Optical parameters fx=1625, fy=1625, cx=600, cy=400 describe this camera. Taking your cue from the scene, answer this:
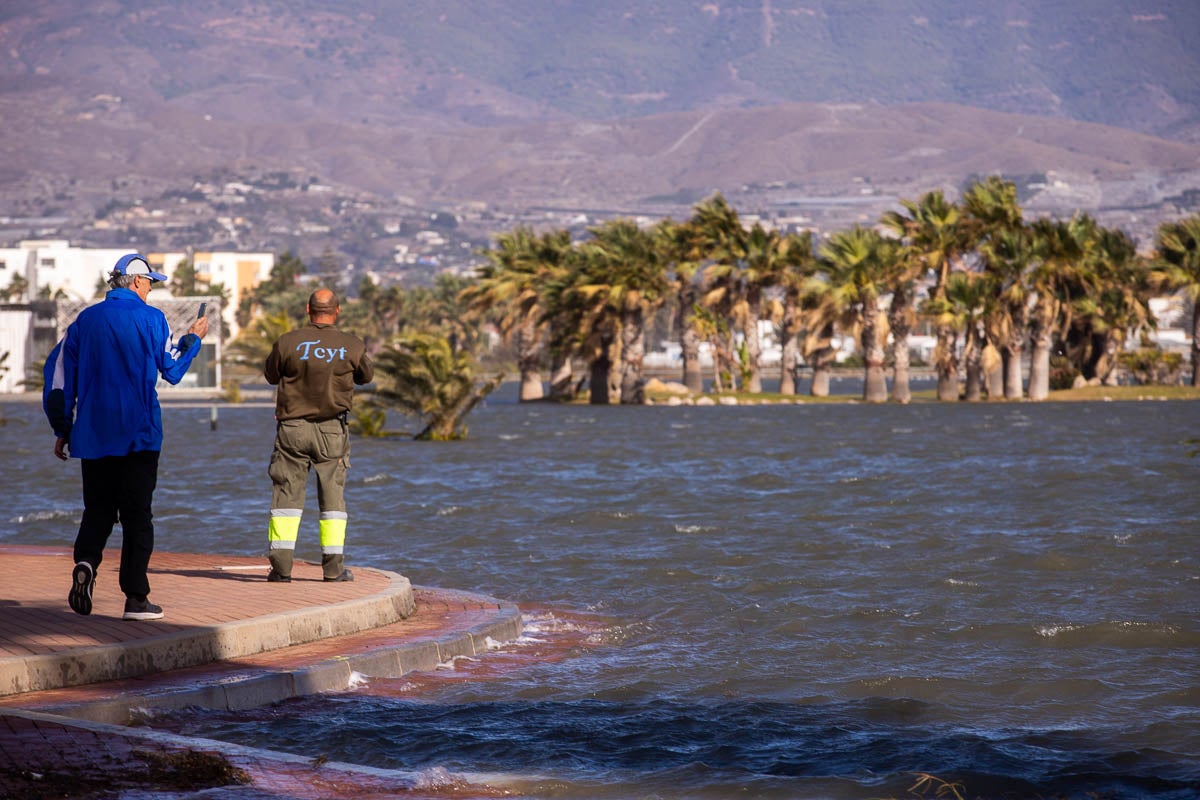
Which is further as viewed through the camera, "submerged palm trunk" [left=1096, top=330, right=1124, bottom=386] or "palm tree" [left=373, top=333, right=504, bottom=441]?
"submerged palm trunk" [left=1096, top=330, right=1124, bottom=386]

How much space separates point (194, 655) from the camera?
1006 centimetres

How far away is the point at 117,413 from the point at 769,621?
6221mm

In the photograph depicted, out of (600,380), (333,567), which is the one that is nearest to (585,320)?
(600,380)

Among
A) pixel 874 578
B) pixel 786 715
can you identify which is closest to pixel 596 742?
pixel 786 715

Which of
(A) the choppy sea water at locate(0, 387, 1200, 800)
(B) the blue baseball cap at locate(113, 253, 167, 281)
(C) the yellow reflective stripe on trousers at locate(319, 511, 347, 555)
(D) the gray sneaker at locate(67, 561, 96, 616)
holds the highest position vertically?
(B) the blue baseball cap at locate(113, 253, 167, 281)

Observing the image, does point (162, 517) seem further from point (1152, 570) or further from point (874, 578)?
point (1152, 570)

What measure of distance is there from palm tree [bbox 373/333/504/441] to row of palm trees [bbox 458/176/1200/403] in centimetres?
3300

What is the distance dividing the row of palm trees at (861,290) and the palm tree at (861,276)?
85mm

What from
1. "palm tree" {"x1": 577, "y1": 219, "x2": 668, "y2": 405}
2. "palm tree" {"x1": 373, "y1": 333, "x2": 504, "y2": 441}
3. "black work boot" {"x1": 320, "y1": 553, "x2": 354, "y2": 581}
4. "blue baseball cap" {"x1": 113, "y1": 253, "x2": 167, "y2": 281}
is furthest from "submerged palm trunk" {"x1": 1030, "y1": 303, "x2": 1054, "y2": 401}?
"blue baseball cap" {"x1": 113, "y1": 253, "x2": 167, "y2": 281}

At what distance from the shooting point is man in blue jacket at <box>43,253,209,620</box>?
1034cm

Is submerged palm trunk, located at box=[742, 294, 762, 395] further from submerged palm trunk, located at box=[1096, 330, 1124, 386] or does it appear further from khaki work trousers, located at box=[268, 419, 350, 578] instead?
khaki work trousers, located at box=[268, 419, 350, 578]

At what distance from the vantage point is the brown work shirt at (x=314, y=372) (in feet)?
40.9

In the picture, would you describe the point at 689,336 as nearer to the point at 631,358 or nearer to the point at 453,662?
the point at 631,358

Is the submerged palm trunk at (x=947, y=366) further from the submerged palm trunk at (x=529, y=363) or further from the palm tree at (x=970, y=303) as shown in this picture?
the submerged palm trunk at (x=529, y=363)
